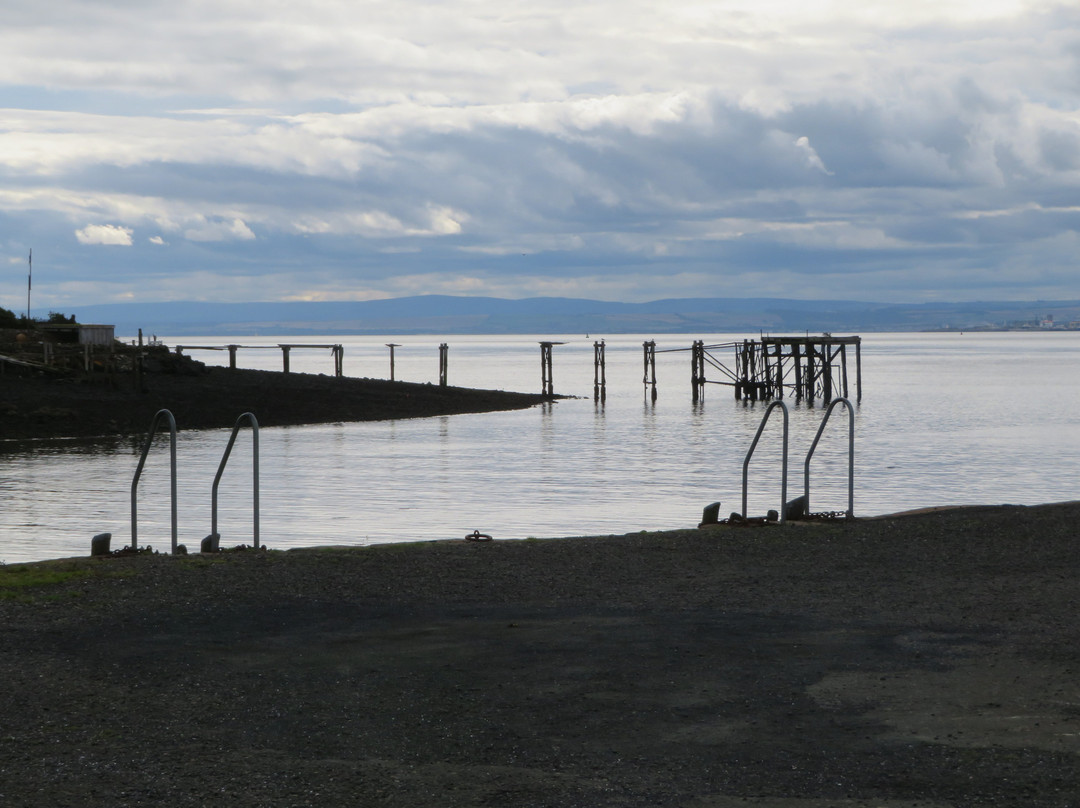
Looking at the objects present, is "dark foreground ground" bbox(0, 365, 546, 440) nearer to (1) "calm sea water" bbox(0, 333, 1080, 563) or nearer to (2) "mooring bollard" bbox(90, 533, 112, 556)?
(1) "calm sea water" bbox(0, 333, 1080, 563)

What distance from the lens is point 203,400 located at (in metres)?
39.8

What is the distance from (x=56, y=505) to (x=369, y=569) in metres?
11.8

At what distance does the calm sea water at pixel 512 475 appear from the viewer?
687 inches

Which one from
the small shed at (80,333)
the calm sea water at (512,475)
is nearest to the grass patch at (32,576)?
the calm sea water at (512,475)

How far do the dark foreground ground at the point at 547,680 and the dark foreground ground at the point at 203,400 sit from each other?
2603 cm

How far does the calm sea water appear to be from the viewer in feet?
57.3

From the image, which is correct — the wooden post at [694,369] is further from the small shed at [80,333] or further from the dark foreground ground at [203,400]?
the small shed at [80,333]

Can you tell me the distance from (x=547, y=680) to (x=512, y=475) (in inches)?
760

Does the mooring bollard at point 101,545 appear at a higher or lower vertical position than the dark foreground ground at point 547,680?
higher

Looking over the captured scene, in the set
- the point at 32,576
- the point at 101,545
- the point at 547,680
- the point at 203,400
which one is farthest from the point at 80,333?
the point at 547,680

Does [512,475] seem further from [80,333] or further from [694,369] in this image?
[694,369]

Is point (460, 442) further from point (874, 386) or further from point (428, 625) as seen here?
point (874, 386)

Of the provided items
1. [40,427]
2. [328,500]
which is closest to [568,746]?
[328,500]

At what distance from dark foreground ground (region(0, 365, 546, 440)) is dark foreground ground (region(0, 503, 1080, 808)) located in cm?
2603
